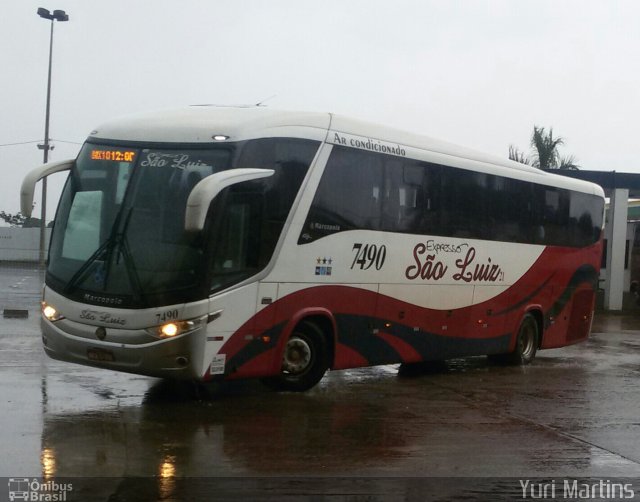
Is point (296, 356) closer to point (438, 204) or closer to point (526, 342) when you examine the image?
point (438, 204)

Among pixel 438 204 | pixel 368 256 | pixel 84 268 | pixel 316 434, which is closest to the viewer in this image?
pixel 316 434

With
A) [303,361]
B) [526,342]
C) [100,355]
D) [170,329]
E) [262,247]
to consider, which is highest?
[262,247]

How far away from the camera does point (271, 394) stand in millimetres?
11969

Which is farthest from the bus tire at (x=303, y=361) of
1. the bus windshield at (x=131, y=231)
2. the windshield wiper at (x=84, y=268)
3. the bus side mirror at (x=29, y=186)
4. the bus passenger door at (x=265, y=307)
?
the bus side mirror at (x=29, y=186)

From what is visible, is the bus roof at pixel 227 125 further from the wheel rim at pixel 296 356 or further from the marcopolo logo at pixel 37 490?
the marcopolo logo at pixel 37 490

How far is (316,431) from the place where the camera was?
31.8 ft

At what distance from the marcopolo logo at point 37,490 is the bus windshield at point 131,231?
329cm

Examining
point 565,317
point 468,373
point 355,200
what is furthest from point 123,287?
point 565,317

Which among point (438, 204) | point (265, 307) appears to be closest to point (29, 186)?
point (265, 307)

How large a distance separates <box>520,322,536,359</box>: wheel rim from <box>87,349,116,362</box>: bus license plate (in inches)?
352

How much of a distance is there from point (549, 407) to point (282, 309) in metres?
3.65

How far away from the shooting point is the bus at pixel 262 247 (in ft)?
33.7

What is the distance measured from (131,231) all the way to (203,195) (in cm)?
116

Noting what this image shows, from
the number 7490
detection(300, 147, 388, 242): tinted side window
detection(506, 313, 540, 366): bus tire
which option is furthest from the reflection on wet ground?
detection(300, 147, 388, 242): tinted side window
